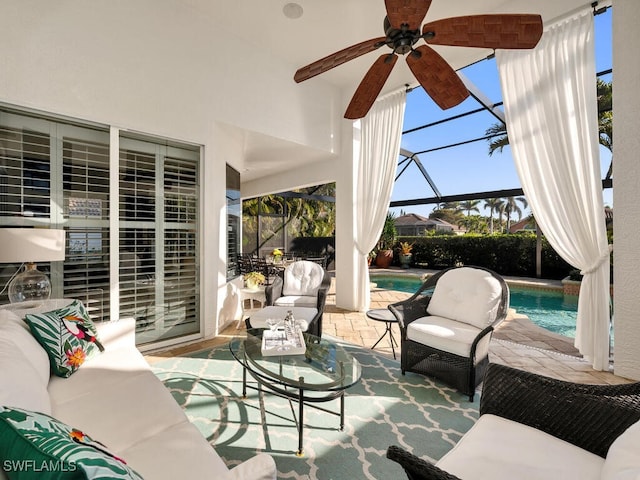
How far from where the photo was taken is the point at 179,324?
11.8 feet

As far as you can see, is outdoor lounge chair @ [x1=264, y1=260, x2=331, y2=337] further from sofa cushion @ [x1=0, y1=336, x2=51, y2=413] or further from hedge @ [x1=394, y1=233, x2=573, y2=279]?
hedge @ [x1=394, y1=233, x2=573, y2=279]

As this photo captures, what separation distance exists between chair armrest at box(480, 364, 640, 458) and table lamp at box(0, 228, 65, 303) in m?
2.95

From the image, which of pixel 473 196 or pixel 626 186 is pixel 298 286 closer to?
pixel 626 186

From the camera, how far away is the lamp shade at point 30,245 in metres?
2.05

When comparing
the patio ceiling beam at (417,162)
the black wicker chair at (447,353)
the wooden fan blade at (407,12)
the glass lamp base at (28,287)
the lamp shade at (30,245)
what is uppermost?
the patio ceiling beam at (417,162)

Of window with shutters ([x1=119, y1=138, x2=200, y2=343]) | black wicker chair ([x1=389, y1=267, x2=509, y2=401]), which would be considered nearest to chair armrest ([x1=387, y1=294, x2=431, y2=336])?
black wicker chair ([x1=389, y1=267, x2=509, y2=401])

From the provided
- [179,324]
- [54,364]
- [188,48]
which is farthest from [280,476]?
[188,48]

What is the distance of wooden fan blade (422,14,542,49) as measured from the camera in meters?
1.81

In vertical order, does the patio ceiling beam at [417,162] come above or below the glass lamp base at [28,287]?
above

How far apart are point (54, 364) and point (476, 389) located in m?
2.93

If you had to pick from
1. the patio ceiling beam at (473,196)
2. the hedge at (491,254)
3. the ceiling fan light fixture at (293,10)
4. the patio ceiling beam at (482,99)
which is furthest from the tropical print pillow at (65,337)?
the hedge at (491,254)

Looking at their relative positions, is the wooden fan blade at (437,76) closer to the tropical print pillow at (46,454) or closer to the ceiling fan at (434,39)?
the ceiling fan at (434,39)

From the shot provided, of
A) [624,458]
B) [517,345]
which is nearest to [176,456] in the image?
[624,458]

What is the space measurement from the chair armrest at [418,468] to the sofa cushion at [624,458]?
0.43m
